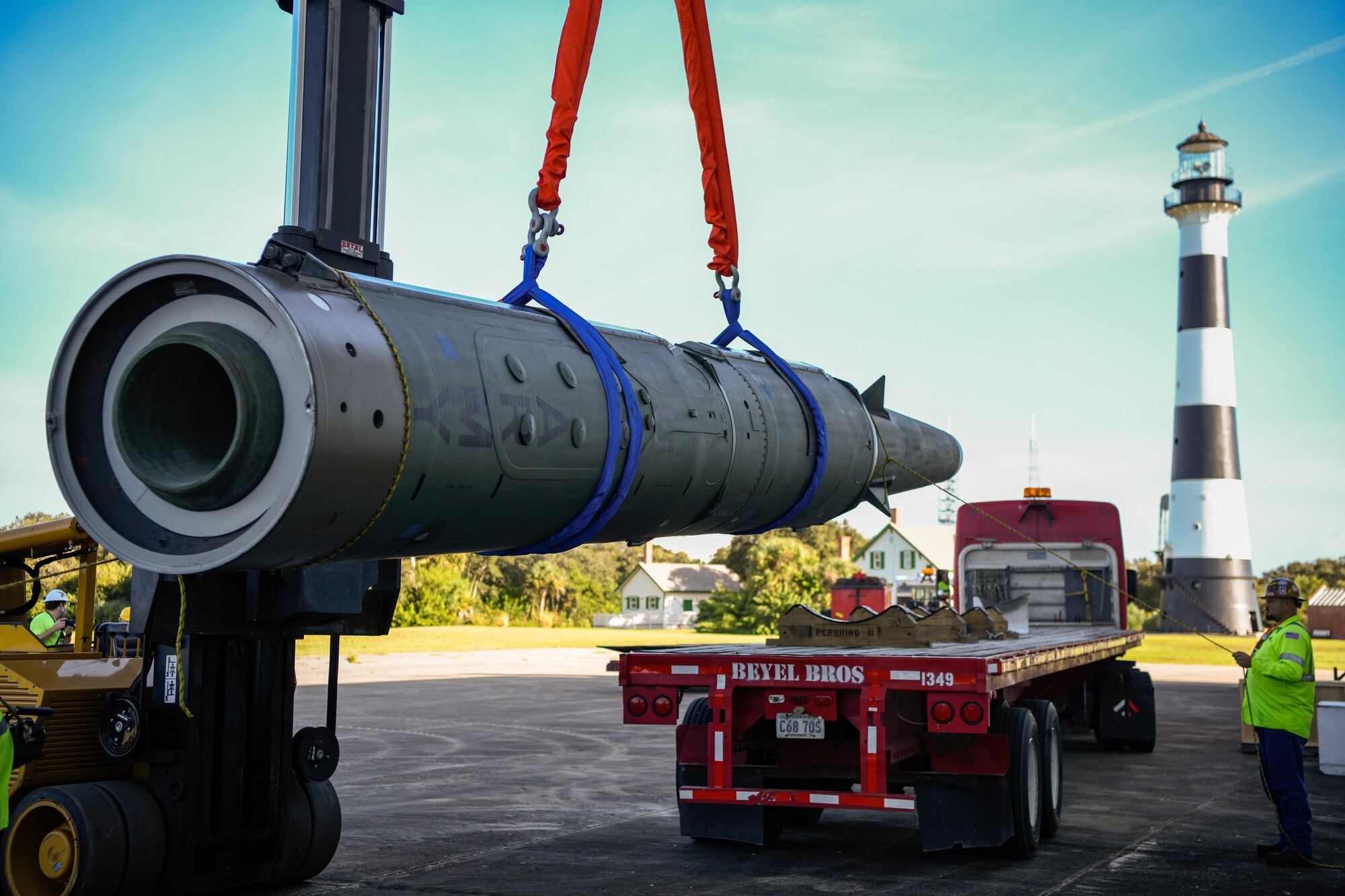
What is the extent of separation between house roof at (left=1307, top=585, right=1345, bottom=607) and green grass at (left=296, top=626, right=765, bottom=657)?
996 inches

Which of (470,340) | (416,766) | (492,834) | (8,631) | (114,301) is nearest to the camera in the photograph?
(114,301)

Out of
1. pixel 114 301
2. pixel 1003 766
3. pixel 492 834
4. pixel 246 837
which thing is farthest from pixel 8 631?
pixel 1003 766

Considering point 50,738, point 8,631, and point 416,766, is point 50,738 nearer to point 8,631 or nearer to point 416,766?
point 8,631

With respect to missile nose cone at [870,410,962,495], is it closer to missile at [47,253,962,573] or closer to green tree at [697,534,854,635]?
missile at [47,253,962,573]

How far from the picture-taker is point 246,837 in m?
7.73

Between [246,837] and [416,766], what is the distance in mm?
6112

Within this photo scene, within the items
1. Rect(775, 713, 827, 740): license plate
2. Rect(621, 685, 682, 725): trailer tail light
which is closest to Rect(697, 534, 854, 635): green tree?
Rect(621, 685, 682, 725): trailer tail light

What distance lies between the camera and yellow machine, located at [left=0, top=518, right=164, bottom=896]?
702 cm

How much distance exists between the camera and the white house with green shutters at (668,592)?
8031cm

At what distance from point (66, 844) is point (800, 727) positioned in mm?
4382

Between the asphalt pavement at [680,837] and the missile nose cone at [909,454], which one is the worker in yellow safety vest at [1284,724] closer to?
the asphalt pavement at [680,837]

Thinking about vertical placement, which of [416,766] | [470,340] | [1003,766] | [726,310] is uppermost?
[726,310]

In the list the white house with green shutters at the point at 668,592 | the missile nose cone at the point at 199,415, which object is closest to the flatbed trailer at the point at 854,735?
the missile nose cone at the point at 199,415

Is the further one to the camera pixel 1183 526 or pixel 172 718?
pixel 1183 526
